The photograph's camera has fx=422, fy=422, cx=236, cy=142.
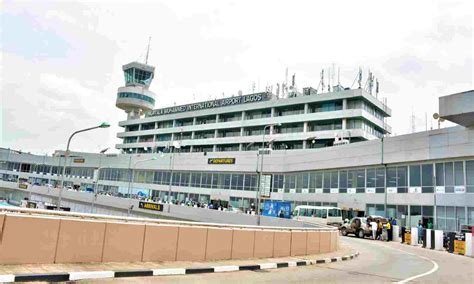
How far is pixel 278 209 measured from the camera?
47.4m

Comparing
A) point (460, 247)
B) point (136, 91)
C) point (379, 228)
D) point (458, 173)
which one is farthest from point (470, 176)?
point (136, 91)

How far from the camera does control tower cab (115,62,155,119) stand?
379 ft

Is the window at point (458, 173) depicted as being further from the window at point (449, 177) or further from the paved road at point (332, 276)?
the paved road at point (332, 276)

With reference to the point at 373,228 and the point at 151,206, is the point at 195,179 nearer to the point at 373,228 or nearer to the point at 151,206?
the point at 151,206

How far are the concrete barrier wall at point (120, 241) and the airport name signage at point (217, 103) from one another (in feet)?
230

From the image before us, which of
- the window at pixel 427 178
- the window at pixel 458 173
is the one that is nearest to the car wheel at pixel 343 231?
the window at pixel 427 178

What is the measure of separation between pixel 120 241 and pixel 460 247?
2367 cm

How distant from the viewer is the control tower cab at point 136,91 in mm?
115625

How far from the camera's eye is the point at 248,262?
1410 cm

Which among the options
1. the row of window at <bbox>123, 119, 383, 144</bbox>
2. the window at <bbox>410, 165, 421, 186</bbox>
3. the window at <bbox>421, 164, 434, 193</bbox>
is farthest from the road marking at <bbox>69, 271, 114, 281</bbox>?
the row of window at <bbox>123, 119, 383, 144</bbox>

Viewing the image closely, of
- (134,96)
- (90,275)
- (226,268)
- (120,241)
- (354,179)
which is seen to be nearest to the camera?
(90,275)

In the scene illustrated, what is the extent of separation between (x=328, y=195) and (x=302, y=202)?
5541 millimetres

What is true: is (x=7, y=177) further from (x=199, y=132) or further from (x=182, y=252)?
(x=182, y=252)

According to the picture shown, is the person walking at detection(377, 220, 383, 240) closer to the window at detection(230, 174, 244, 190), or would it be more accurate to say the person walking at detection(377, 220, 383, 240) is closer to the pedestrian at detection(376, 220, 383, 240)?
the pedestrian at detection(376, 220, 383, 240)
